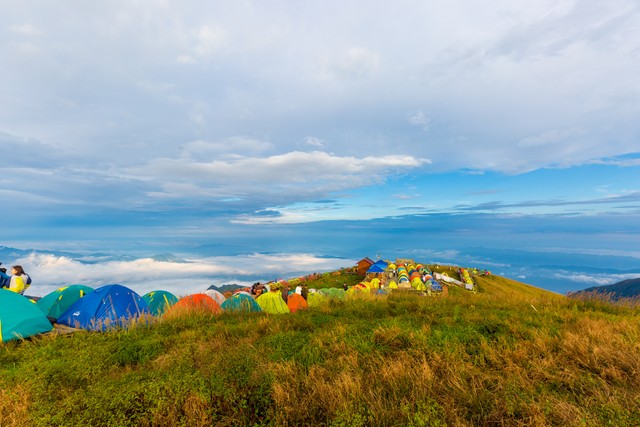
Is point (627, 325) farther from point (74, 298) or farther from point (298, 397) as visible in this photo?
point (74, 298)

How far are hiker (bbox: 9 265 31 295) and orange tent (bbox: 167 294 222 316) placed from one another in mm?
7732

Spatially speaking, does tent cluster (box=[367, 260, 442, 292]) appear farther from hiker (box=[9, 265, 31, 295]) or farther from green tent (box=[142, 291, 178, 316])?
hiker (box=[9, 265, 31, 295])

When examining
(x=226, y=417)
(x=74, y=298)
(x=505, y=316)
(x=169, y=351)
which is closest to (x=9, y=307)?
(x=74, y=298)

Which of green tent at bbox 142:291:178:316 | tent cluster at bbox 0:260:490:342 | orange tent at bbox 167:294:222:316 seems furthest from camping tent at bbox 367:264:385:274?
orange tent at bbox 167:294:222:316

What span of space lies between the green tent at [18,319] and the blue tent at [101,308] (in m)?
1.46

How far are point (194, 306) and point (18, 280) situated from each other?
8.94 meters

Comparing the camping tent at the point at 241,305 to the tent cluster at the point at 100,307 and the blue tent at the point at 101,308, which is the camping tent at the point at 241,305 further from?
the blue tent at the point at 101,308

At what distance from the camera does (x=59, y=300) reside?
41.2 ft

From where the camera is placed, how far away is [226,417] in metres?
3.84

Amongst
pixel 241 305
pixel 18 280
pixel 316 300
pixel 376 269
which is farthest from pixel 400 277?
pixel 18 280

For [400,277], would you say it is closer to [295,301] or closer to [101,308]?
[295,301]

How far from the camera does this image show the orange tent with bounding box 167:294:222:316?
10.1 meters

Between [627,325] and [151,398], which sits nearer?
[151,398]

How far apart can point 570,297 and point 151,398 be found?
14480 millimetres
